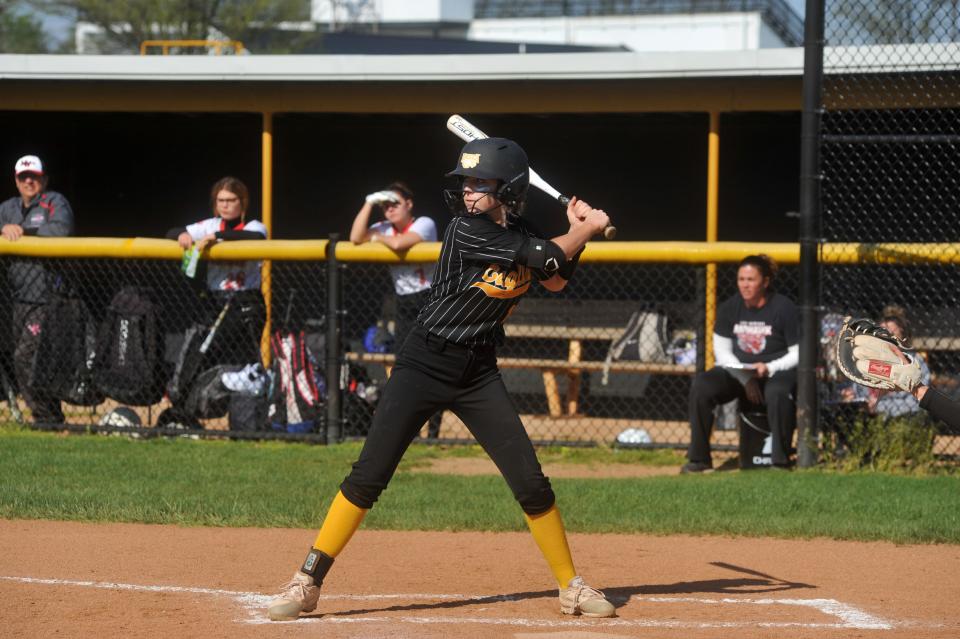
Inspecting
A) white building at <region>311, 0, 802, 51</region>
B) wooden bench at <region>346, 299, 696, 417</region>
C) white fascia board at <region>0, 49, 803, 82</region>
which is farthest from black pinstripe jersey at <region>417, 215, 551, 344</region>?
white building at <region>311, 0, 802, 51</region>

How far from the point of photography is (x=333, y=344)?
8.80 metres

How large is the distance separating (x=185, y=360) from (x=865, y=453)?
4.54m

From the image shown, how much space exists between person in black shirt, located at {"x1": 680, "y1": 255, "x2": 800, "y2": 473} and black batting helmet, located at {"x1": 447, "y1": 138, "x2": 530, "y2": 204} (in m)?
3.83

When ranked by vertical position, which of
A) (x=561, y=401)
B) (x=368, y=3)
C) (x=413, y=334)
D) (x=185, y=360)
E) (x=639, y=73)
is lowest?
(x=561, y=401)

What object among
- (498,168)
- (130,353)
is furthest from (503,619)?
(130,353)

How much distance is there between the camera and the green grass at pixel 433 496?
6.57 metres

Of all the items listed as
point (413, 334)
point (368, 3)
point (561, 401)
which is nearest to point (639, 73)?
point (561, 401)

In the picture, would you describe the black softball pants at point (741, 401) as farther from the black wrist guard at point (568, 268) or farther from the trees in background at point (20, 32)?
the trees in background at point (20, 32)

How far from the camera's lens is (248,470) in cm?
791

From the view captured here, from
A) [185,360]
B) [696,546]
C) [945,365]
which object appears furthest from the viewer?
[945,365]

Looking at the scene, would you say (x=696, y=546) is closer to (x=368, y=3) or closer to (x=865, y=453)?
(x=865, y=453)

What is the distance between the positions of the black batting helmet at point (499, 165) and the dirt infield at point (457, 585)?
1.52m

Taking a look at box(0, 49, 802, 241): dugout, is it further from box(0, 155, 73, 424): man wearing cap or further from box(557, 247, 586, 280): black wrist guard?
box(557, 247, 586, 280): black wrist guard

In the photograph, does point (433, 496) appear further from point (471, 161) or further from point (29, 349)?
point (29, 349)
